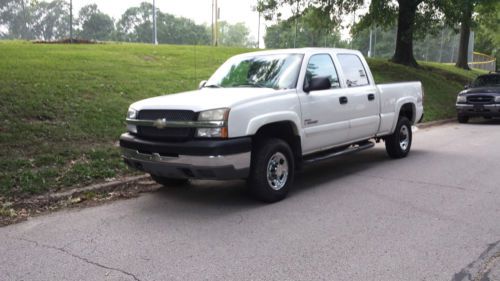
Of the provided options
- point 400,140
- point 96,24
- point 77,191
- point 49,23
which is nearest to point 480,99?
point 400,140

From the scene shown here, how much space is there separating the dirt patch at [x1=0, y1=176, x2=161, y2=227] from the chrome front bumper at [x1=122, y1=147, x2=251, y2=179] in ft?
3.31

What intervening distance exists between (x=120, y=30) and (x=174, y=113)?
52.6 m

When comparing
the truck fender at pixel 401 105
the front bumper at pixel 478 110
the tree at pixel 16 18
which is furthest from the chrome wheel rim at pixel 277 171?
the tree at pixel 16 18

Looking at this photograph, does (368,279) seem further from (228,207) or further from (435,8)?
(435,8)

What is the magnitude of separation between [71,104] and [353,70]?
5.40m

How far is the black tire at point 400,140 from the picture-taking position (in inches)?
365

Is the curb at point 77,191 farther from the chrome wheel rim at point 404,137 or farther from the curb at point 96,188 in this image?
the chrome wheel rim at point 404,137

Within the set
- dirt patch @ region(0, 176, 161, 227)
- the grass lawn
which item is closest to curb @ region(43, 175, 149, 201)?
dirt patch @ region(0, 176, 161, 227)

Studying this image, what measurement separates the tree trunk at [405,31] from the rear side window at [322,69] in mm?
15893

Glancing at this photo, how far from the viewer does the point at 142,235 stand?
17.0 ft

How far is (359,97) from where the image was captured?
26.0 ft

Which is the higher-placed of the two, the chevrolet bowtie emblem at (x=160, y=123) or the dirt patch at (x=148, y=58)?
the dirt patch at (x=148, y=58)

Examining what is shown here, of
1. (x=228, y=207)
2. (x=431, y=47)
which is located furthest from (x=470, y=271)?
(x=431, y=47)

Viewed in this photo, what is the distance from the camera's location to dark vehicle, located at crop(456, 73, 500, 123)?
15938mm
